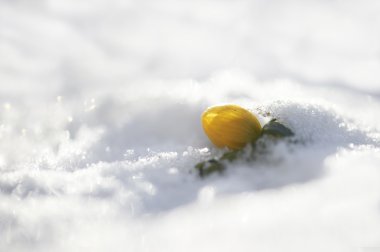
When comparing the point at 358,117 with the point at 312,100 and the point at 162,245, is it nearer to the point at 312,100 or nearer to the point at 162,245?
the point at 312,100

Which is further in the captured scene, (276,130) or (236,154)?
(276,130)

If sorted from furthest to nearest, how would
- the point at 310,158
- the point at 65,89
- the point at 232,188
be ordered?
the point at 65,89, the point at 310,158, the point at 232,188

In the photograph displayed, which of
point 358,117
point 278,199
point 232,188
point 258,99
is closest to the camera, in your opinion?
point 278,199

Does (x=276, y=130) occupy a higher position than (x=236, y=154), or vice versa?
(x=276, y=130)

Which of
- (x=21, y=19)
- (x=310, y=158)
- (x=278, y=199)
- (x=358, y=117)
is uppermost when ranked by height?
(x=21, y=19)

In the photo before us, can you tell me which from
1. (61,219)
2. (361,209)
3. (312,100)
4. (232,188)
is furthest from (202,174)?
(312,100)
